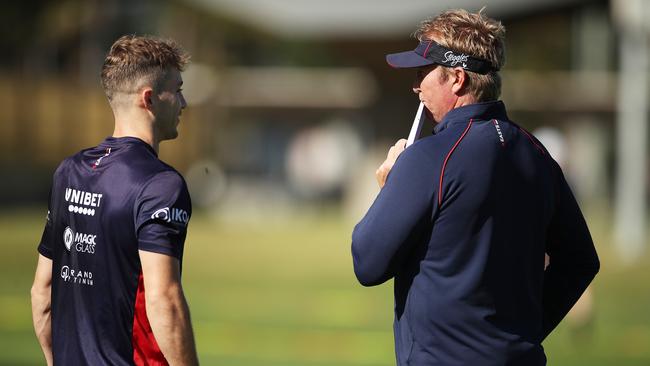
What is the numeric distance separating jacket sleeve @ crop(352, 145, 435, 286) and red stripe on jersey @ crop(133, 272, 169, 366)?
808mm

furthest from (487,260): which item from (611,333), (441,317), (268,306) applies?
(268,306)

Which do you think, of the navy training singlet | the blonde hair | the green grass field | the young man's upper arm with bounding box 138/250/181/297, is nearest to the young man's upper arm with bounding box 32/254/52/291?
the navy training singlet

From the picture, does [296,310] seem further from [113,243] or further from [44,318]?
[113,243]

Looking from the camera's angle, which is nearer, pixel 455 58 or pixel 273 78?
pixel 455 58

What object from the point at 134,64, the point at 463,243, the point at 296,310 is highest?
the point at 134,64

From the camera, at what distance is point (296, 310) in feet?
49.8

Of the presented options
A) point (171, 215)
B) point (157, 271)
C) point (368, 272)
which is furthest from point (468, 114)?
point (157, 271)

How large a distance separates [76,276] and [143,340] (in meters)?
0.36

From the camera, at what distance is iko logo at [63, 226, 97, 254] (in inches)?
165

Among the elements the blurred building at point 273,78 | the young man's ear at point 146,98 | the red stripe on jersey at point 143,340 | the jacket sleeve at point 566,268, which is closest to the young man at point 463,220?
the jacket sleeve at point 566,268

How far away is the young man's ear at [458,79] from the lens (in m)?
4.09

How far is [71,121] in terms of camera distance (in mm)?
42688

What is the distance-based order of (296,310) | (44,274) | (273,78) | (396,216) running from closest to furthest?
(396,216) < (44,274) < (296,310) < (273,78)

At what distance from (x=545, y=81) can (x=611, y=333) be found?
34312 mm
